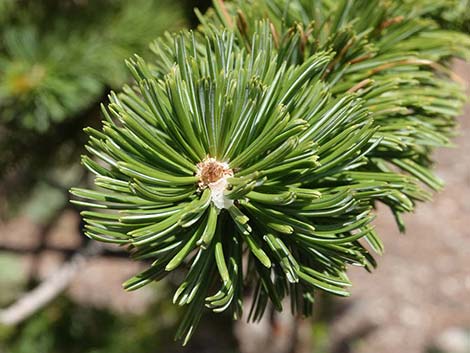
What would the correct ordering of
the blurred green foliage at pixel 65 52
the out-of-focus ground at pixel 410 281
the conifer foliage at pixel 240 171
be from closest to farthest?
the conifer foliage at pixel 240 171, the blurred green foliage at pixel 65 52, the out-of-focus ground at pixel 410 281

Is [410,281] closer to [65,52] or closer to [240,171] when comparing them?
[65,52]

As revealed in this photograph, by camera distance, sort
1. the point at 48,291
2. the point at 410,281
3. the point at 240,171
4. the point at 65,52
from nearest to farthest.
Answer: the point at 240,171 → the point at 65,52 → the point at 48,291 → the point at 410,281

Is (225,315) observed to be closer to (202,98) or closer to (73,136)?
(73,136)

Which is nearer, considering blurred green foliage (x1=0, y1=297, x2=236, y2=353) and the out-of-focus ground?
blurred green foliage (x1=0, y1=297, x2=236, y2=353)

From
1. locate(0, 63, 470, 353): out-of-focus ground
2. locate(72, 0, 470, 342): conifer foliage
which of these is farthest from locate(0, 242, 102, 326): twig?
locate(0, 63, 470, 353): out-of-focus ground

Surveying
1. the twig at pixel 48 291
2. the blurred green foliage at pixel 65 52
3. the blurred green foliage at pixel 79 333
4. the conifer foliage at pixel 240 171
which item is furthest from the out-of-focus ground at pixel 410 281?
the conifer foliage at pixel 240 171

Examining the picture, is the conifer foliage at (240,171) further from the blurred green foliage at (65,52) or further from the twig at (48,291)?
the twig at (48,291)

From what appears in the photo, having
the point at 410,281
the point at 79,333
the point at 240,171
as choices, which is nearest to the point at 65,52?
the point at 240,171

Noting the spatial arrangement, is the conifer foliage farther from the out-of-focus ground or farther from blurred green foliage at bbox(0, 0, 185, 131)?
the out-of-focus ground
